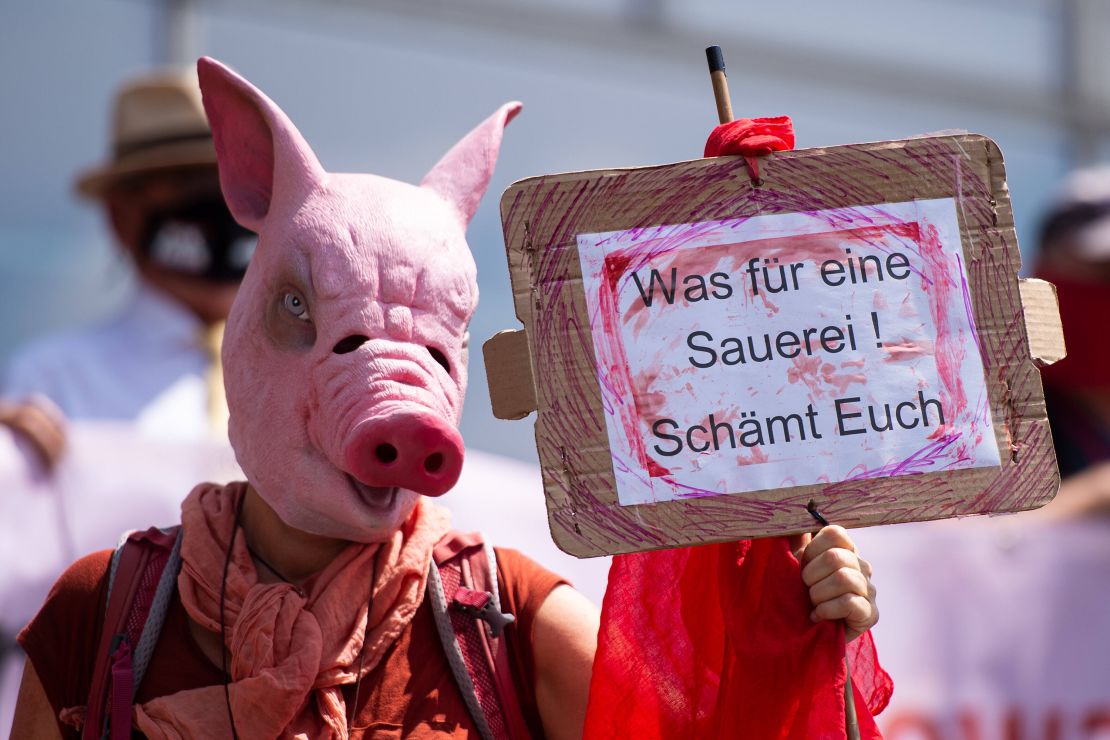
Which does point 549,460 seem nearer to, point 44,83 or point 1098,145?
point 44,83

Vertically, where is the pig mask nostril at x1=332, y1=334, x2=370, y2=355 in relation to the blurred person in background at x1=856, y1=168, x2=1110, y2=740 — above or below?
above

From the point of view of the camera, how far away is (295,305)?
194cm

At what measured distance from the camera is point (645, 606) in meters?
1.93

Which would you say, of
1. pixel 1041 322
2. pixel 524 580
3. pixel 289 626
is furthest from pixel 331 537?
pixel 1041 322

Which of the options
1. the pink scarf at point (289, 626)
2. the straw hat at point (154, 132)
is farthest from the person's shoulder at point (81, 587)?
the straw hat at point (154, 132)

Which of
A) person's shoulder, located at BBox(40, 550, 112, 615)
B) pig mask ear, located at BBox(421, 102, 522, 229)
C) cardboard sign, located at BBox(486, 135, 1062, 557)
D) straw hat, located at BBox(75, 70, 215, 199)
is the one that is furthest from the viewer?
straw hat, located at BBox(75, 70, 215, 199)

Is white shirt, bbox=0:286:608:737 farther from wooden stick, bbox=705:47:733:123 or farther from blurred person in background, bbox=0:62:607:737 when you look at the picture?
wooden stick, bbox=705:47:733:123

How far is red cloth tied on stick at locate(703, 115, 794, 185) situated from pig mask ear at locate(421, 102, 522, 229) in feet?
1.45

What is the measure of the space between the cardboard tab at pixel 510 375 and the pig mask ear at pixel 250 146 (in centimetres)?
42

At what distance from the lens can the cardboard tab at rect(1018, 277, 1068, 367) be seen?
5.98ft

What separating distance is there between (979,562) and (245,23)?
342 cm

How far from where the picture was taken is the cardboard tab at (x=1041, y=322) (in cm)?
182

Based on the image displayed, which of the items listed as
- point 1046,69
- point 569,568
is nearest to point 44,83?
point 569,568

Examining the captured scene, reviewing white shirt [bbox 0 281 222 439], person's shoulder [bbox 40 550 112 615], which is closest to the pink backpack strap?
person's shoulder [bbox 40 550 112 615]
